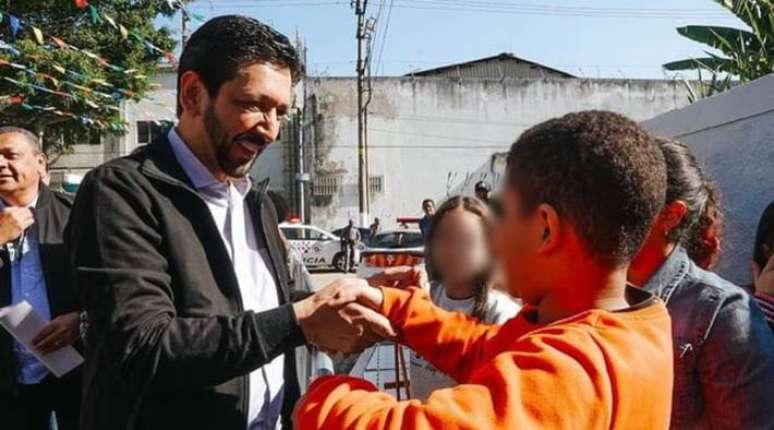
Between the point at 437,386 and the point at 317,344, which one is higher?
the point at 317,344

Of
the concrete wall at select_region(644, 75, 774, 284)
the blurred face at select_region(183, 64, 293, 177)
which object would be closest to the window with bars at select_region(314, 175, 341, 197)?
the concrete wall at select_region(644, 75, 774, 284)

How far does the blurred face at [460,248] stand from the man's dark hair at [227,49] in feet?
3.96

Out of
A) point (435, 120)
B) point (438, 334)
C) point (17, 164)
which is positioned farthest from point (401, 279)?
point (435, 120)

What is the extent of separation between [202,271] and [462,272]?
1308 millimetres

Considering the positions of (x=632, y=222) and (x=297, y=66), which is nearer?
(x=632, y=222)

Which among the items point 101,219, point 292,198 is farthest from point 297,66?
point 292,198

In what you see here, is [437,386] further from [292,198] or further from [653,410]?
[292,198]

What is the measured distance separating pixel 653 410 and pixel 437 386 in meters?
1.59

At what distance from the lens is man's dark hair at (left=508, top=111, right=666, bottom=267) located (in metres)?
1.21

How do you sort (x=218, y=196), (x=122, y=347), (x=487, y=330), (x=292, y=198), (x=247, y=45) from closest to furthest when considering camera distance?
1. (x=122, y=347)
2. (x=487, y=330)
3. (x=247, y=45)
4. (x=218, y=196)
5. (x=292, y=198)

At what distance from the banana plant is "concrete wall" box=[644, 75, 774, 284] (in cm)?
170

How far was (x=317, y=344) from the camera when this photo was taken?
4.79 ft

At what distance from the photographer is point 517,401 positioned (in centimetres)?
102

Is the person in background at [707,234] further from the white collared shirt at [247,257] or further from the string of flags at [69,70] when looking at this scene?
the string of flags at [69,70]
